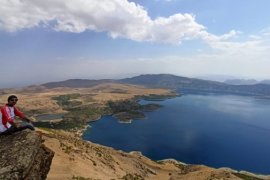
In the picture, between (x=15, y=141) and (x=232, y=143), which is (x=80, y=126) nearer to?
(x=232, y=143)

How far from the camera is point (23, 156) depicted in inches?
666

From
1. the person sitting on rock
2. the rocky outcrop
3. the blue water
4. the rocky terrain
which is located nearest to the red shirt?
the person sitting on rock

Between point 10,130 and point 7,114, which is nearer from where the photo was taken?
point 7,114

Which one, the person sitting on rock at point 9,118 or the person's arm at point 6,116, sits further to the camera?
the person sitting on rock at point 9,118

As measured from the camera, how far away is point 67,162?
43.1 metres

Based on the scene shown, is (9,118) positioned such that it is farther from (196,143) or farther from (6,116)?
(196,143)

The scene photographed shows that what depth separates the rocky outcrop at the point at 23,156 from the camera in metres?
15.9

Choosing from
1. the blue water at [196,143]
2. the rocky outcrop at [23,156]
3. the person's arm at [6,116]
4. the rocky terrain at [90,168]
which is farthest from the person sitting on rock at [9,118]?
the blue water at [196,143]

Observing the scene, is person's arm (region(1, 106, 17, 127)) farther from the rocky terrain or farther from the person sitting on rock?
the rocky terrain

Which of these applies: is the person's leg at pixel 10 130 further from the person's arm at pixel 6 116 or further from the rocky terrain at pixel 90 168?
the rocky terrain at pixel 90 168

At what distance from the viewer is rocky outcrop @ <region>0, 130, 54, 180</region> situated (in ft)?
52.0

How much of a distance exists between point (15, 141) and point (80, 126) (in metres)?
186

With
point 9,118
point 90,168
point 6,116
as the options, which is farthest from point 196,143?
point 6,116

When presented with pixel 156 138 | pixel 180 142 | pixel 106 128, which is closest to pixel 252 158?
pixel 180 142
